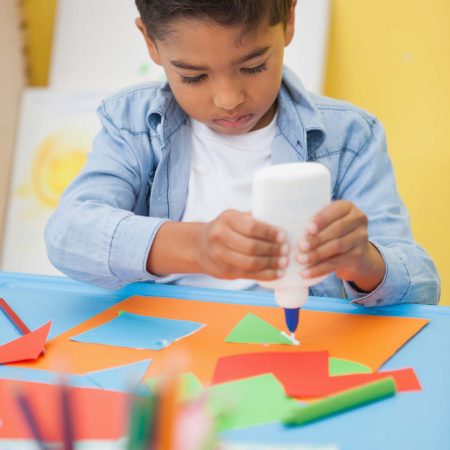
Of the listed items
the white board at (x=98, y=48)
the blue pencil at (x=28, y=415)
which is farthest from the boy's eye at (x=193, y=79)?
the white board at (x=98, y=48)

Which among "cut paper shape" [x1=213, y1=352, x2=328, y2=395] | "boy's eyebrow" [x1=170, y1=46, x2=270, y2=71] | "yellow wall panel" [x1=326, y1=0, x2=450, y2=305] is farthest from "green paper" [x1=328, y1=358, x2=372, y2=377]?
"yellow wall panel" [x1=326, y1=0, x2=450, y2=305]

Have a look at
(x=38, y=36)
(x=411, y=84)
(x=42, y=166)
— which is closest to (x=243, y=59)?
(x=411, y=84)

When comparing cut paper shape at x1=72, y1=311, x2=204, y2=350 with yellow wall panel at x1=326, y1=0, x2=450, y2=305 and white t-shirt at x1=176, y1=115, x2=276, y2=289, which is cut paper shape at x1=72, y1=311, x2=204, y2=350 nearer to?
white t-shirt at x1=176, y1=115, x2=276, y2=289

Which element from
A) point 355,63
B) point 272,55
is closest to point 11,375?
point 272,55

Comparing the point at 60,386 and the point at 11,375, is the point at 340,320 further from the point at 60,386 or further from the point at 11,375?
the point at 60,386

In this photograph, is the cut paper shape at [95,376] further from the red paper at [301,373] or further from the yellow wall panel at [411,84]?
the yellow wall panel at [411,84]

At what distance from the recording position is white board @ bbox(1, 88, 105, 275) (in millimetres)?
1647

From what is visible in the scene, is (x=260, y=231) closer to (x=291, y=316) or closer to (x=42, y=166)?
(x=291, y=316)

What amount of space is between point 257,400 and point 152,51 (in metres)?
0.50

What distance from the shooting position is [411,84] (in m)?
1.56

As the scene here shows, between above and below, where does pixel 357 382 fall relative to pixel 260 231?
below

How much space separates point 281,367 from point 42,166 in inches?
50.3

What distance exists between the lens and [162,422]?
9.7 inches

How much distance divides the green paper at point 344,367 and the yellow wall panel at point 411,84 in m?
1.05
